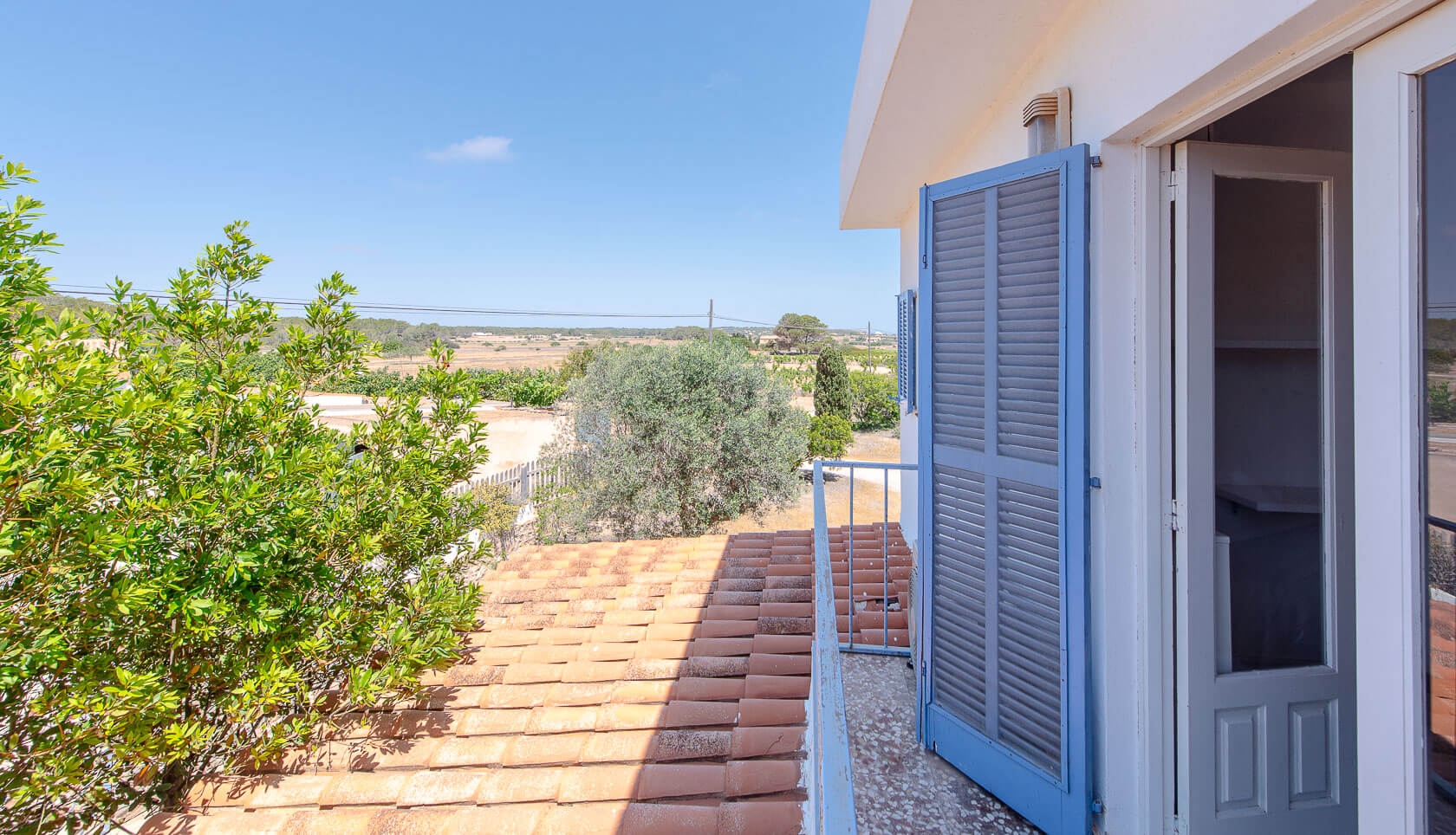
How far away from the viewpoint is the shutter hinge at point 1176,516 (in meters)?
1.77

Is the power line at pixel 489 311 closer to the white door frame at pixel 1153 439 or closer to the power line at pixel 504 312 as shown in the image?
the power line at pixel 504 312

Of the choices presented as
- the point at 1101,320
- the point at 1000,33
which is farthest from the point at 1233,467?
the point at 1000,33

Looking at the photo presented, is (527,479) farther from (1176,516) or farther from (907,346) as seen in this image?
(1176,516)

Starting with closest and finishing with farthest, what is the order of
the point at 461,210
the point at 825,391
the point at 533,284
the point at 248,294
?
the point at 248,294, the point at 825,391, the point at 461,210, the point at 533,284

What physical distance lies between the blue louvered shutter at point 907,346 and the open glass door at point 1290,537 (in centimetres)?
278

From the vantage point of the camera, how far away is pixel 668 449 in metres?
11.1

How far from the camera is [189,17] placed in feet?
62.3

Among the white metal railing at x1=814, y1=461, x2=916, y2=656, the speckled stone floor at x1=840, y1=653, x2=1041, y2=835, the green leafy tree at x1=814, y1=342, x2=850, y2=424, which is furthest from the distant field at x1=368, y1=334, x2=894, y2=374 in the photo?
the speckled stone floor at x1=840, y1=653, x2=1041, y2=835

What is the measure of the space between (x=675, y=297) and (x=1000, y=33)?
43.2 metres

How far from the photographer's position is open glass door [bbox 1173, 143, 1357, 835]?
1.75 m

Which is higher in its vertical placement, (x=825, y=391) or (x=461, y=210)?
(x=461, y=210)

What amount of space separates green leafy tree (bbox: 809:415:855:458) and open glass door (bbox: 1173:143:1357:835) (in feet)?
54.2

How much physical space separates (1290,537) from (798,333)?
4532 centimetres

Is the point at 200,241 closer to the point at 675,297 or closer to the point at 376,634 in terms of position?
the point at 376,634
